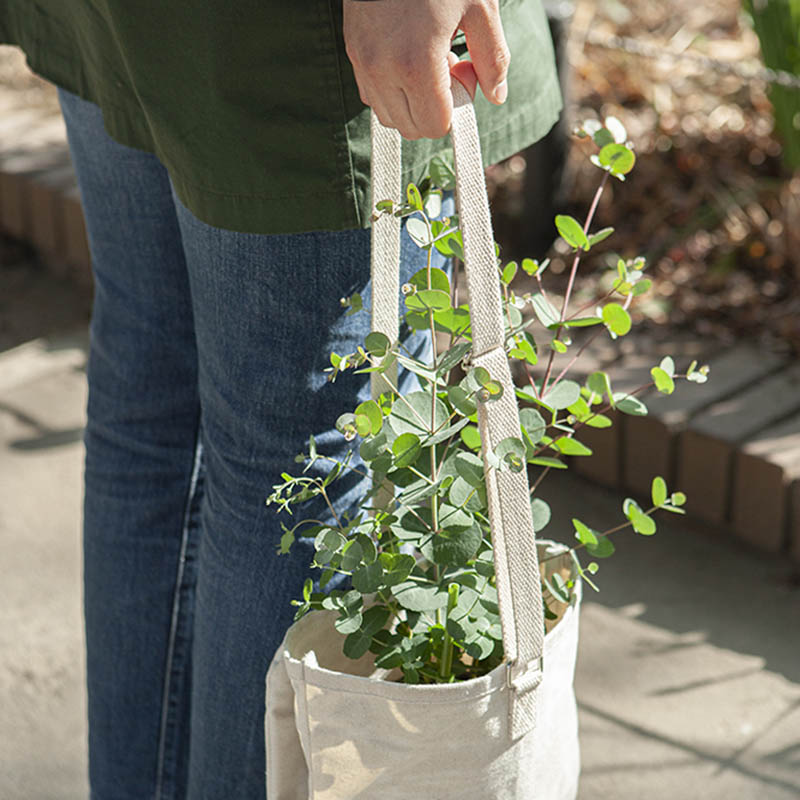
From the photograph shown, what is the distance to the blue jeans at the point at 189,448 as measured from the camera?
1058 millimetres

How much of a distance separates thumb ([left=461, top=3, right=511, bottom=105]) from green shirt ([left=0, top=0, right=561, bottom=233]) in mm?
109

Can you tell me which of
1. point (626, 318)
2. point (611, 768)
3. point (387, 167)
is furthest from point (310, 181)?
point (611, 768)

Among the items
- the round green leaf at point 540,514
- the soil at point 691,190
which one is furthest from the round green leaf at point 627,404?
the soil at point 691,190

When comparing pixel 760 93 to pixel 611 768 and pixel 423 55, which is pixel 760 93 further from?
pixel 423 55

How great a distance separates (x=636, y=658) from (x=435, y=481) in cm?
104

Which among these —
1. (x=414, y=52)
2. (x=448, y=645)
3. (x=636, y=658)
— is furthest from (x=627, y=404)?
(x=636, y=658)

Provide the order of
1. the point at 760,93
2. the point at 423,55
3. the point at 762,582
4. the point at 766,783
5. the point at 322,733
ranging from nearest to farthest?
the point at 423,55, the point at 322,733, the point at 766,783, the point at 762,582, the point at 760,93

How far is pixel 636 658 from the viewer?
6.22 feet

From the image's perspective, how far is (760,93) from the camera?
3127 millimetres

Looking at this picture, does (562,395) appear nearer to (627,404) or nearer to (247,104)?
(627,404)

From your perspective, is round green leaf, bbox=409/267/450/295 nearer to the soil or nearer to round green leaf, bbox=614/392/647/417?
round green leaf, bbox=614/392/647/417

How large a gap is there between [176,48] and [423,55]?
0.77ft

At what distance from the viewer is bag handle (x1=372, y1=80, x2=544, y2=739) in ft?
2.99

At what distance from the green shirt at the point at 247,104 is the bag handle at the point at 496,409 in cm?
3
